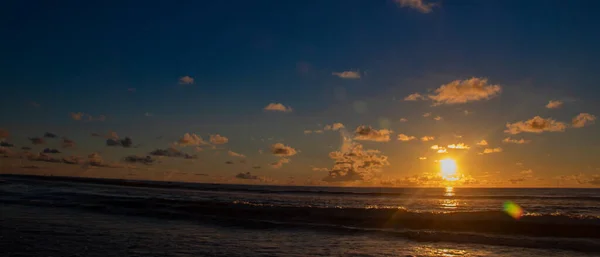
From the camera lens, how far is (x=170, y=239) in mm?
17531

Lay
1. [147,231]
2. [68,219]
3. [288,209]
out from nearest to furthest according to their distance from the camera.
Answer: [147,231], [68,219], [288,209]

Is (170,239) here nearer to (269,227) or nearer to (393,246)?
(269,227)

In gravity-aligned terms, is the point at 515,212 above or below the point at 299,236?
above

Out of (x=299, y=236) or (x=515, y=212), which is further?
(x=515, y=212)

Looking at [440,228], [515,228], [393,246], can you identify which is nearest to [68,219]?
[393,246]

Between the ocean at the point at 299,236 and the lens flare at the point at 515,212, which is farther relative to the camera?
the lens flare at the point at 515,212

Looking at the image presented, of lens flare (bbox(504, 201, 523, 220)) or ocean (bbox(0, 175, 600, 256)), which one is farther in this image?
lens flare (bbox(504, 201, 523, 220))

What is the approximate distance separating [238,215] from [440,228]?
14.5 m

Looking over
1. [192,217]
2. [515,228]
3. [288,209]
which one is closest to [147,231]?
[192,217]

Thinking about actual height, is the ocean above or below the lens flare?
below

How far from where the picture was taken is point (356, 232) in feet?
70.6

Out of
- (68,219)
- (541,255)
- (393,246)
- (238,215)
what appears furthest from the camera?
(238,215)

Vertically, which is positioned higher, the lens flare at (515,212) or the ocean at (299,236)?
the lens flare at (515,212)

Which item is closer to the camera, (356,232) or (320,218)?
(356,232)
